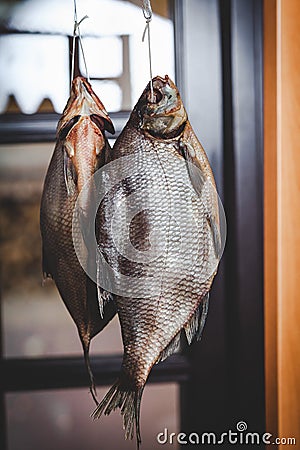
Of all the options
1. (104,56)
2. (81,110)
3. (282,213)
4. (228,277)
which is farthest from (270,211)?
(81,110)

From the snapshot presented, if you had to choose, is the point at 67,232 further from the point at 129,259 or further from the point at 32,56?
the point at 32,56

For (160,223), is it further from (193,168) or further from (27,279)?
(27,279)

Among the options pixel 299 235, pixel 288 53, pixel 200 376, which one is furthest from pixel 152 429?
pixel 288 53

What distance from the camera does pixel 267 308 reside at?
49.3 inches

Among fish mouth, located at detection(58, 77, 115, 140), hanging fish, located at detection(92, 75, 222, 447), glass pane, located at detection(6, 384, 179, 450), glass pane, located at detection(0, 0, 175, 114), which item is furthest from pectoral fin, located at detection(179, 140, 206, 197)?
glass pane, located at detection(6, 384, 179, 450)

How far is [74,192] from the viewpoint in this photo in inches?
28.6

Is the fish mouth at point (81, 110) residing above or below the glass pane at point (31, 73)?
below

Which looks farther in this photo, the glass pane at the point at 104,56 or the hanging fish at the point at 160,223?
the glass pane at the point at 104,56

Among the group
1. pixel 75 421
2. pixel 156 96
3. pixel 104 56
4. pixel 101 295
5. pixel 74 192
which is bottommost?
pixel 75 421

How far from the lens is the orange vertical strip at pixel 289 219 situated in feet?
3.68

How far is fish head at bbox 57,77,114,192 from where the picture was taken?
725 mm

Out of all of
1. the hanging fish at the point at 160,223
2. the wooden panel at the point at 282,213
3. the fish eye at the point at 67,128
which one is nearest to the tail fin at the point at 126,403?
the hanging fish at the point at 160,223

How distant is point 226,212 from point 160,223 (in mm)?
611

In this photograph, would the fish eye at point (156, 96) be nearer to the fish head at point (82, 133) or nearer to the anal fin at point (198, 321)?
the fish head at point (82, 133)
